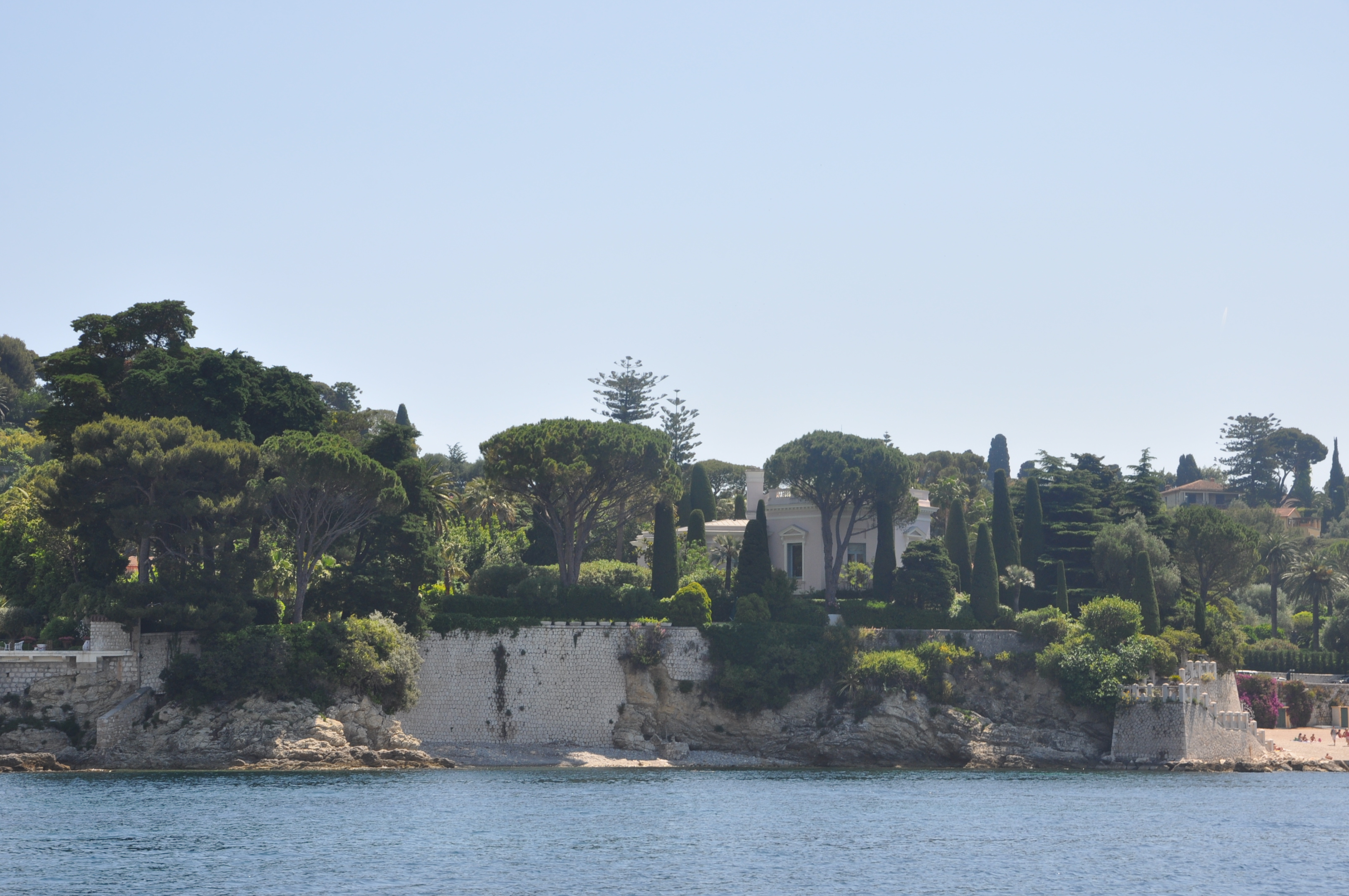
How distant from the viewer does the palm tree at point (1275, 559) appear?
88.9 metres

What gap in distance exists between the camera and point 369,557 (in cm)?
5878

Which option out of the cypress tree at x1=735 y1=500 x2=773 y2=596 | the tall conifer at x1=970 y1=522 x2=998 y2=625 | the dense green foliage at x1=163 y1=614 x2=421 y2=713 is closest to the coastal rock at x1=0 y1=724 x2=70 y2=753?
the dense green foliage at x1=163 y1=614 x2=421 y2=713

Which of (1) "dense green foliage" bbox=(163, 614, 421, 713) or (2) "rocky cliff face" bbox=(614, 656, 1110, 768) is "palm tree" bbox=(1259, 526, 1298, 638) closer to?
(2) "rocky cliff face" bbox=(614, 656, 1110, 768)

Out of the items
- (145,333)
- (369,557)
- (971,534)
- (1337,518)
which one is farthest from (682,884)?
(1337,518)

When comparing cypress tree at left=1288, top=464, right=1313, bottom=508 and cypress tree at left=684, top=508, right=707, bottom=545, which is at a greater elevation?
cypress tree at left=1288, top=464, right=1313, bottom=508

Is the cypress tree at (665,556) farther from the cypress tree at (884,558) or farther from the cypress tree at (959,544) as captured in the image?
the cypress tree at (959,544)

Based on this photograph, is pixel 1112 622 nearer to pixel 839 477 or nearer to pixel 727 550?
pixel 839 477

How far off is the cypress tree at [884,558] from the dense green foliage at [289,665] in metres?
24.0

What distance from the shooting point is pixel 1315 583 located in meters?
86.2

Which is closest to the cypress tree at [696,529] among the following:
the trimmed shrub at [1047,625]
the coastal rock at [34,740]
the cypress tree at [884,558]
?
the cypress tree at [884,558]

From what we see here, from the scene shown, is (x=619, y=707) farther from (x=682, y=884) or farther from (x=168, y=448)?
(x=682, y=884)

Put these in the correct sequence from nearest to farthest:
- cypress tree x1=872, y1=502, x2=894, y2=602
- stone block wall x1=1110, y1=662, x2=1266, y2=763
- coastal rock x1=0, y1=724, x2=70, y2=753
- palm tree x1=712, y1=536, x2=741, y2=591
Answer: coastal rock x1=0, y1=724, x2=70, y2=753 → stone block wall x1=1110, y1=662, x2=1266, y2=763 → cypress tree x1=872, y1=502, x2=894, y2=602 → palm tree x1=712, y1=536, x2=741, y2=591

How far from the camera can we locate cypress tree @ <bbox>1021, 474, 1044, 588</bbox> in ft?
235

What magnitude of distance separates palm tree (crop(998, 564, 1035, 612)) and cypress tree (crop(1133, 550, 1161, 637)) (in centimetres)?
486
